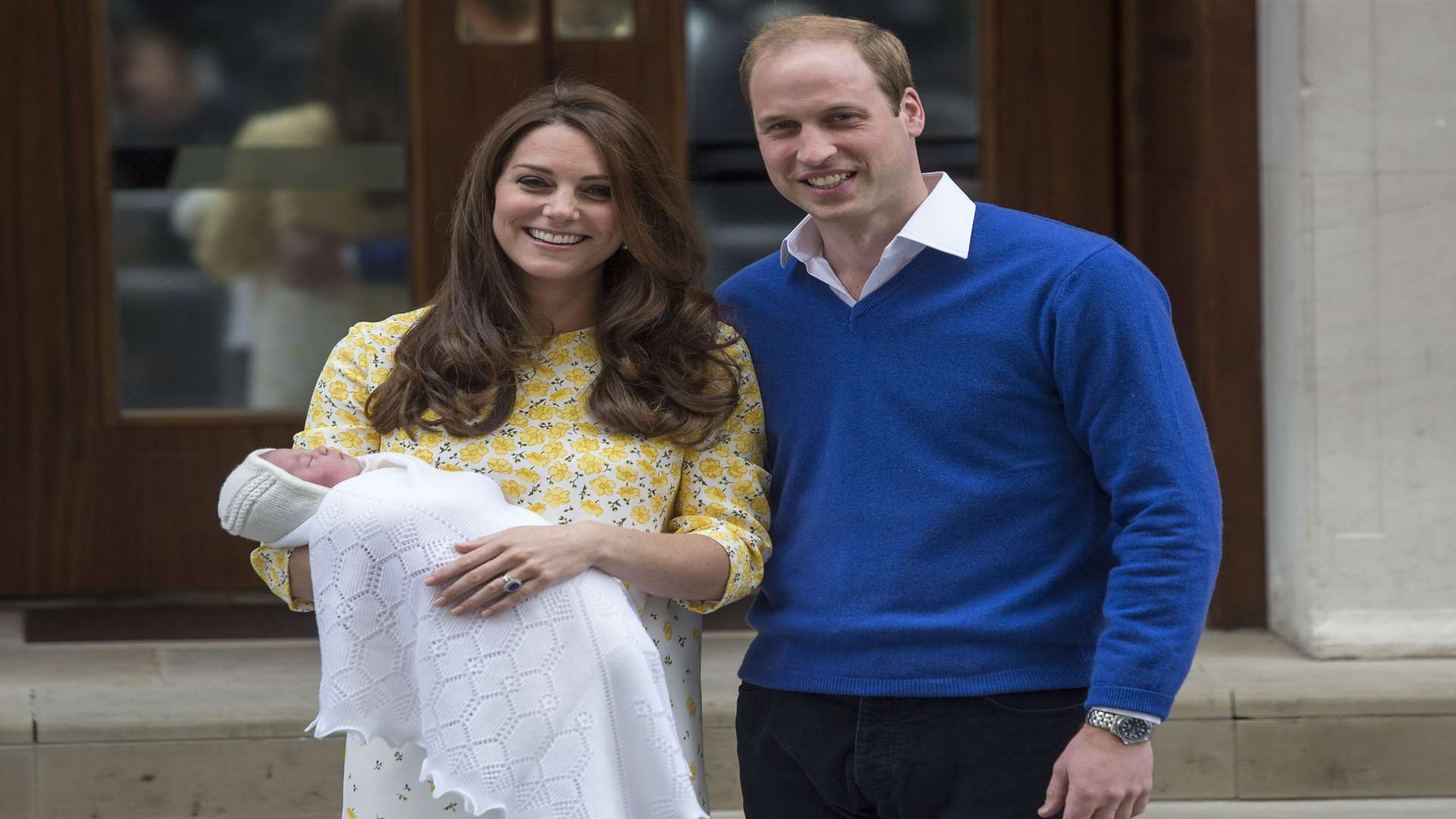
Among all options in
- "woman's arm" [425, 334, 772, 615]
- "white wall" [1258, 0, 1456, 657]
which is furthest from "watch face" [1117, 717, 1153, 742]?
"white wall" [1258, 0, 1456, 657]

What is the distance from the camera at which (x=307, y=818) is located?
178 inches

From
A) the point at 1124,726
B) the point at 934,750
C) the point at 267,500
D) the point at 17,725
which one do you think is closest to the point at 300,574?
the point at 267,500

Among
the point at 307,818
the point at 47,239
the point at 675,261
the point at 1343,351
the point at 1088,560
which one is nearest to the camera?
the point at 1088,560

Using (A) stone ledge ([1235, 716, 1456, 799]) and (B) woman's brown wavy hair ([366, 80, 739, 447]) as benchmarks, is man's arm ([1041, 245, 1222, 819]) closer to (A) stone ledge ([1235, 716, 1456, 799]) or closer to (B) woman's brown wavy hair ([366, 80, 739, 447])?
(B) woman's brown wavy hair ([366, 80, 739, 447])

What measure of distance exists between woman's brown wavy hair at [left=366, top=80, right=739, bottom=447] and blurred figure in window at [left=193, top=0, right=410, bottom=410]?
264 cm

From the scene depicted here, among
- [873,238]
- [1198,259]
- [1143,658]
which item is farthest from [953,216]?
[1198,259]

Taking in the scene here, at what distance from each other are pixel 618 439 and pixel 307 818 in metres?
2.17

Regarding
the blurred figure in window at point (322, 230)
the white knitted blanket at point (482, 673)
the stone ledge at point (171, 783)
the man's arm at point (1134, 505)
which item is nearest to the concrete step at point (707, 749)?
the stone ledge at point (171, 783)

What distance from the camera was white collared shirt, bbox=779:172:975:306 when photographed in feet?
8.81

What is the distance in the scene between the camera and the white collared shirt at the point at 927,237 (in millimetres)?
2686

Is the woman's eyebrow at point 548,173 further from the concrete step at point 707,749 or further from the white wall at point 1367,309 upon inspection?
the white wall at point 1367,309

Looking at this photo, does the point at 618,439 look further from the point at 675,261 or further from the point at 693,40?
the point at 693,40

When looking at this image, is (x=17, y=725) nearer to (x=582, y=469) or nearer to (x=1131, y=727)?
(x=582, y=469)

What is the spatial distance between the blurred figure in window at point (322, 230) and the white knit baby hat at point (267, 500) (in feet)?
9.80
